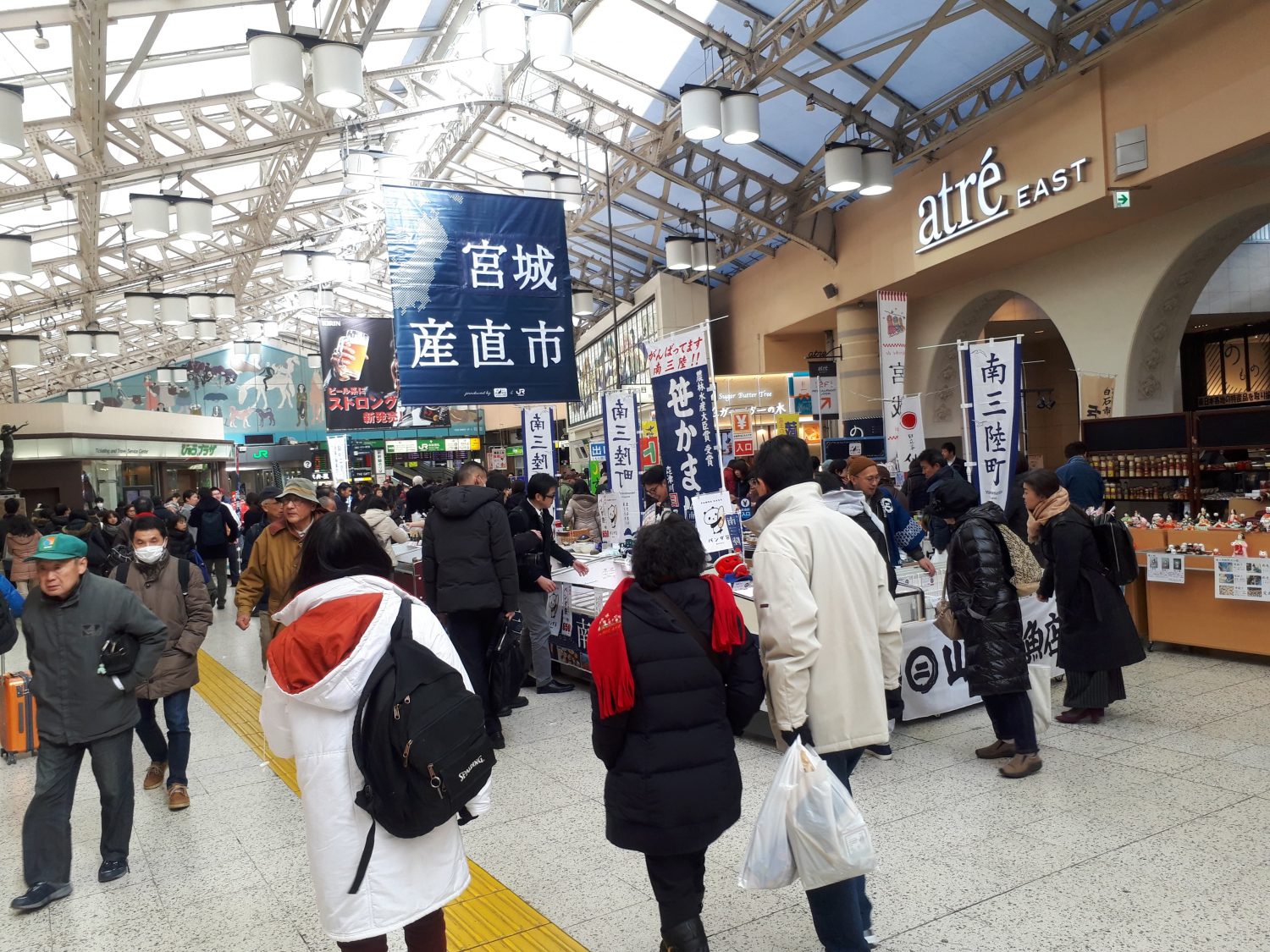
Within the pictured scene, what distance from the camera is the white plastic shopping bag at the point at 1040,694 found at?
414cm

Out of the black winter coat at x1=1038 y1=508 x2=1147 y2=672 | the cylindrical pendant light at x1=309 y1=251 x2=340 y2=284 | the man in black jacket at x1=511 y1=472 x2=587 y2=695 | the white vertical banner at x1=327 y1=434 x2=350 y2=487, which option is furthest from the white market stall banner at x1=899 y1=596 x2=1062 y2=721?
the white vertical banner at x1=327 y1=434 x2=350 y2=487

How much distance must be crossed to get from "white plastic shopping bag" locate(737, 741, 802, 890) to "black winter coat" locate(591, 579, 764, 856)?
10cm

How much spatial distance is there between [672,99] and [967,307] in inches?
215

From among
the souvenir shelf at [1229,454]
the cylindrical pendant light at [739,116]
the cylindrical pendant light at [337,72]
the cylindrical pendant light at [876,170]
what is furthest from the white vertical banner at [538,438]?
the souvenir shelf at [1229,454]

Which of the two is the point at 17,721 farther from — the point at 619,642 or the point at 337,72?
the point at 619,642

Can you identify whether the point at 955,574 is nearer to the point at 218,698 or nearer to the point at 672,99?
the point at 218,698

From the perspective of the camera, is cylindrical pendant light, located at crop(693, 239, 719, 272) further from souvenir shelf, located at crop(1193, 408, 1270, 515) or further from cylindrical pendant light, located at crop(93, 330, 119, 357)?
cylindrical pendant light, located at crop(93, 330, 119, 357)

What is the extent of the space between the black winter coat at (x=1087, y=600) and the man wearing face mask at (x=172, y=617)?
4.37 m

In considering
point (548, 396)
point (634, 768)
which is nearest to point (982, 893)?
point (634, 768)

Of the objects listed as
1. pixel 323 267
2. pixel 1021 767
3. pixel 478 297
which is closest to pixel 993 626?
pixel 1021 767

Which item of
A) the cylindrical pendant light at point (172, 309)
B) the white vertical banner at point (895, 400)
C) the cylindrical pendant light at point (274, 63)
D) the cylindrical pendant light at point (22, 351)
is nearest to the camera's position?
the cylindrical pendant light at point (274, 63)

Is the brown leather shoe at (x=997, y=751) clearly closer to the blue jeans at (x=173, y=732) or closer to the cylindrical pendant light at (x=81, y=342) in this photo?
the blue jeans at (x=173, y=732)

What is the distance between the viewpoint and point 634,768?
229 cm

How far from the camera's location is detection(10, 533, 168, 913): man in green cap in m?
3.35
